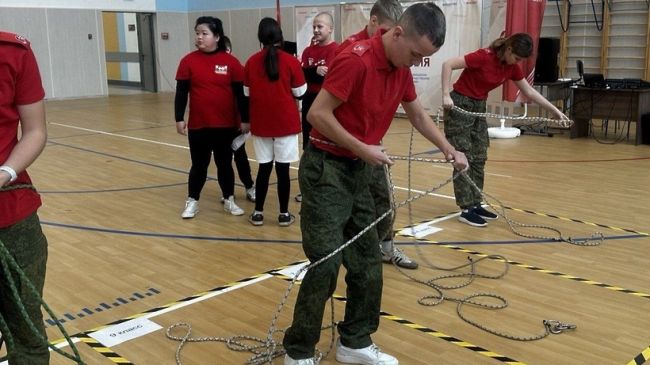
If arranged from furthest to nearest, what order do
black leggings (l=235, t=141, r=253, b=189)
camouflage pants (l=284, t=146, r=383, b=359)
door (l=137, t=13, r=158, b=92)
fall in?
1. door (l=137, t=13, r=158, b=92)
2. black leggings (l=235, t=141, r=253, b=189)
3. camouflage pants (l=284, t=146, r=383, b=359)

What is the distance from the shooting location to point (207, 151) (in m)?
5.30

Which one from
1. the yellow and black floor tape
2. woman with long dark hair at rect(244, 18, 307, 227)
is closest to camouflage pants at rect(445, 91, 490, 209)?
woman with long dark hair at rect(244, 18, 307, 227)

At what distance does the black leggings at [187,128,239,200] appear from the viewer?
523cm

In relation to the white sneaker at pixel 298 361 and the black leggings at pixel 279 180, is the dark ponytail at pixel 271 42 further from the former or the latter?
the white sneaker at pixel 298 361

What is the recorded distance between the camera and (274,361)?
2945mm

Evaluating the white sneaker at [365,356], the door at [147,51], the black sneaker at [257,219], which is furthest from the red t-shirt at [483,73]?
the door at [147,51]

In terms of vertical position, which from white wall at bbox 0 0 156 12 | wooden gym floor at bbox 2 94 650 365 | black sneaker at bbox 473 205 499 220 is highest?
white wall at bbox 0 0 156 12

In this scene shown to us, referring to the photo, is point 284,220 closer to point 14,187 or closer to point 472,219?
point 472,219

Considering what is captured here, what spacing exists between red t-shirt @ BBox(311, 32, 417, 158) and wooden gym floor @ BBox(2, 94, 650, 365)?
1119 mm

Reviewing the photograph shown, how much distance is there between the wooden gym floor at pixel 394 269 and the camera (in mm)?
3123

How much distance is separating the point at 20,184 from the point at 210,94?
324cm

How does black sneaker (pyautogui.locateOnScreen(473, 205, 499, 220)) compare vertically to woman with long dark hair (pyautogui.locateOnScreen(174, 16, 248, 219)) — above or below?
below

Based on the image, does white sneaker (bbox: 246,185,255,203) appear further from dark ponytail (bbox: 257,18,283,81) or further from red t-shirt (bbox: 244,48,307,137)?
dark ponytail (bbox: 257,18,283,81)

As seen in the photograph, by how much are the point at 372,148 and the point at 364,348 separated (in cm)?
98
